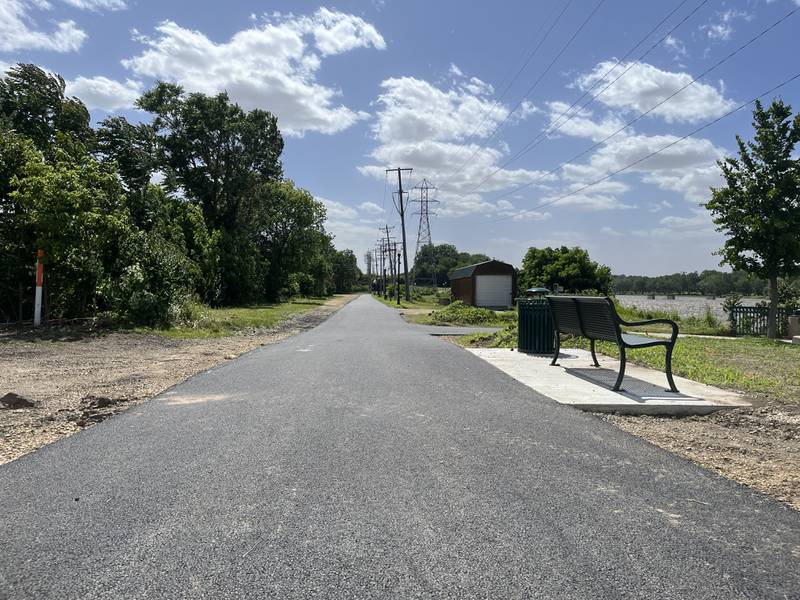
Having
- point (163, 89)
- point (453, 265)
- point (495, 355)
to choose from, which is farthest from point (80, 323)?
point (453, 265)

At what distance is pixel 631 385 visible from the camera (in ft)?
27.8

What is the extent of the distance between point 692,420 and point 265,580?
5.32 m

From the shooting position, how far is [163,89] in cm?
4659

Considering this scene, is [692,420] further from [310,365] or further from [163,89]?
[163,89]

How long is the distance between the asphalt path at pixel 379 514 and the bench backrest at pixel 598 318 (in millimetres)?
2185

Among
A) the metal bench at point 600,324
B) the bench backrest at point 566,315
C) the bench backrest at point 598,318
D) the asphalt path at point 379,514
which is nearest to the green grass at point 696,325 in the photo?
the bench backrest at point 566,315

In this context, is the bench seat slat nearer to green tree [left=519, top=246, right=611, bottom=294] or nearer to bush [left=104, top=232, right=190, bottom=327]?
bush [left=104, top=232, right=190, bottom=327]

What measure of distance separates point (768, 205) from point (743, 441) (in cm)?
→ 1820

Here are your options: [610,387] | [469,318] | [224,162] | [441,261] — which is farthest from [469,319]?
[441,261]

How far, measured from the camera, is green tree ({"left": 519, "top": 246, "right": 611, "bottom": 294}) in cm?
4897

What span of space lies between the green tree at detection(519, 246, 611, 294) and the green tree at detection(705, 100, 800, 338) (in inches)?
992

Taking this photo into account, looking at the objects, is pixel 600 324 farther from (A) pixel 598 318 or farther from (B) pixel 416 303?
(B) pixel 416 303

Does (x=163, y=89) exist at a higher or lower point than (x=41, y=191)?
higher

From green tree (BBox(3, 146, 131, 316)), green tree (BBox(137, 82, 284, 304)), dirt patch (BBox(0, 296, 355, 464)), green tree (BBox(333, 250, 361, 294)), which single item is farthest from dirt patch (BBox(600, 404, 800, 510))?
green tree (BBox(333, 250, 361, 294))
